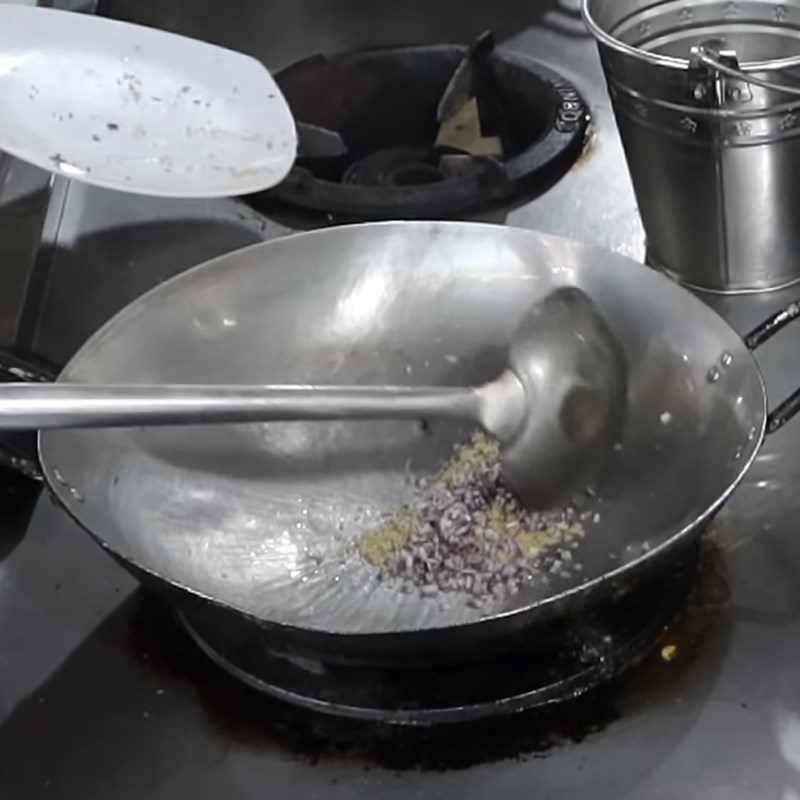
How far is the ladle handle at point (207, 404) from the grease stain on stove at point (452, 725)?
10 cm

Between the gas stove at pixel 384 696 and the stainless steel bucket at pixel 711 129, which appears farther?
the stainless steel bucket at pixel 711 129

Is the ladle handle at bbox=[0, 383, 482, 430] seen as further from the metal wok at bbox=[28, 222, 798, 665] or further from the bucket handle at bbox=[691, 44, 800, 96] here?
the bucket handle at bbox=[691, 44, 800, 96]

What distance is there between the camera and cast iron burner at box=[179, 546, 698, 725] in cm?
49

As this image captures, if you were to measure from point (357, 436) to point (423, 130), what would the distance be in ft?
1.04

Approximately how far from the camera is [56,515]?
1.95 ft

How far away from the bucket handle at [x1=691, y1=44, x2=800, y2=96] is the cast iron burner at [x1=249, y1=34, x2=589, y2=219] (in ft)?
0.62

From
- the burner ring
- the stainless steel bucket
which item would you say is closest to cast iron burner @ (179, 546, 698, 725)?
the stainless steel bucket

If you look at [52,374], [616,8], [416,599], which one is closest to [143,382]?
[52,374]

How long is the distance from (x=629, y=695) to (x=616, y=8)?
326 millimetres

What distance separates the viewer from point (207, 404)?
0.51 m

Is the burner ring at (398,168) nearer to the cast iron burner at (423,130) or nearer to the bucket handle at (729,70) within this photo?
the cast iron burner at (423,130)

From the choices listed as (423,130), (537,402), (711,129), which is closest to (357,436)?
(537,402)

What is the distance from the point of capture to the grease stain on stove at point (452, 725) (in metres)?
0.48

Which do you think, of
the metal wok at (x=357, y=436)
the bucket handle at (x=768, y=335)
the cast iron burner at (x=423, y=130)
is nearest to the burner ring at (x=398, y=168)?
the cast iron burner at (x=423, y=130)
